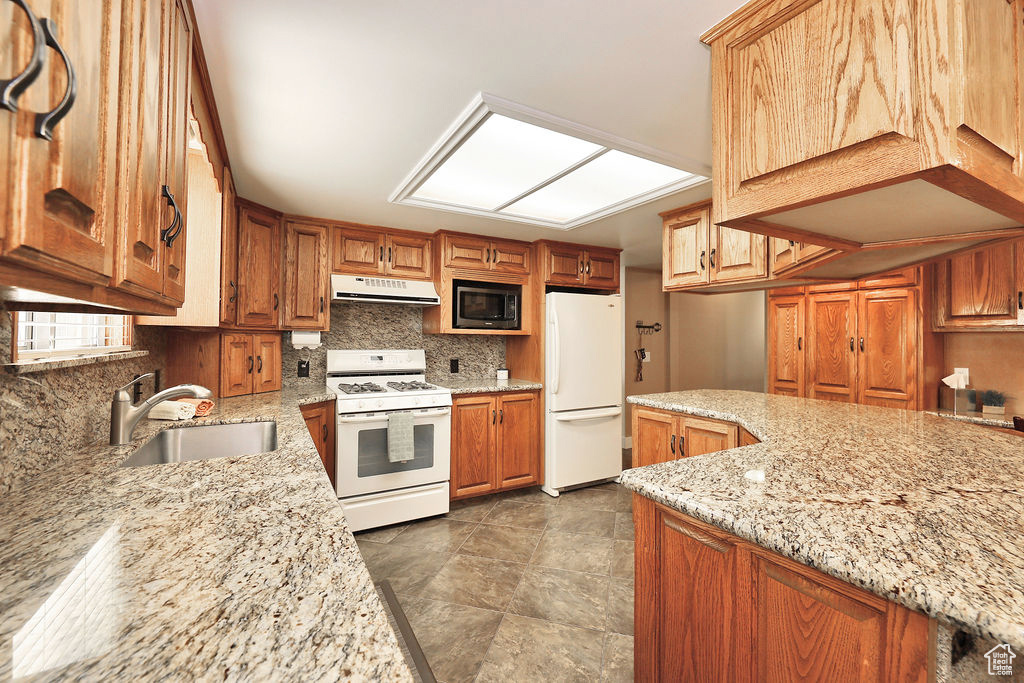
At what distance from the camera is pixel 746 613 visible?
960mm

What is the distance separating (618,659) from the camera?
5.59 feet

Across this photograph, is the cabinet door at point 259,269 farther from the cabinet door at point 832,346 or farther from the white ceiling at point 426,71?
the cabinet door at point 832,346

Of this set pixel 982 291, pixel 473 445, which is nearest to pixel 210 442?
pixel 473 445

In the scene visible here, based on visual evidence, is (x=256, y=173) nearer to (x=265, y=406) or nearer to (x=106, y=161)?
(x=265, y=406)

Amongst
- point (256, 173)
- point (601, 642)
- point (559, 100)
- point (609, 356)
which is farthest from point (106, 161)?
point (609, 356)

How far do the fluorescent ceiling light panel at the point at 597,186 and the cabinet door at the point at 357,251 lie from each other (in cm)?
105

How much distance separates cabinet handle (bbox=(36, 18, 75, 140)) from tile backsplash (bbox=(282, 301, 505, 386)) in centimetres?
307

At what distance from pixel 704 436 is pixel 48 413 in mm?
2596

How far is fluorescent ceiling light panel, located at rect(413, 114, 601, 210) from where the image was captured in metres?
1.87

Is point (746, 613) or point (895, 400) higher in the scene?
point (895, 400)

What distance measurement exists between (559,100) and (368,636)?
1647mm

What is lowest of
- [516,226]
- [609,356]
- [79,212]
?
[609,356]

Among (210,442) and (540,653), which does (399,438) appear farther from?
(540,653)

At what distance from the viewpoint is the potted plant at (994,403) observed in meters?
2.74
